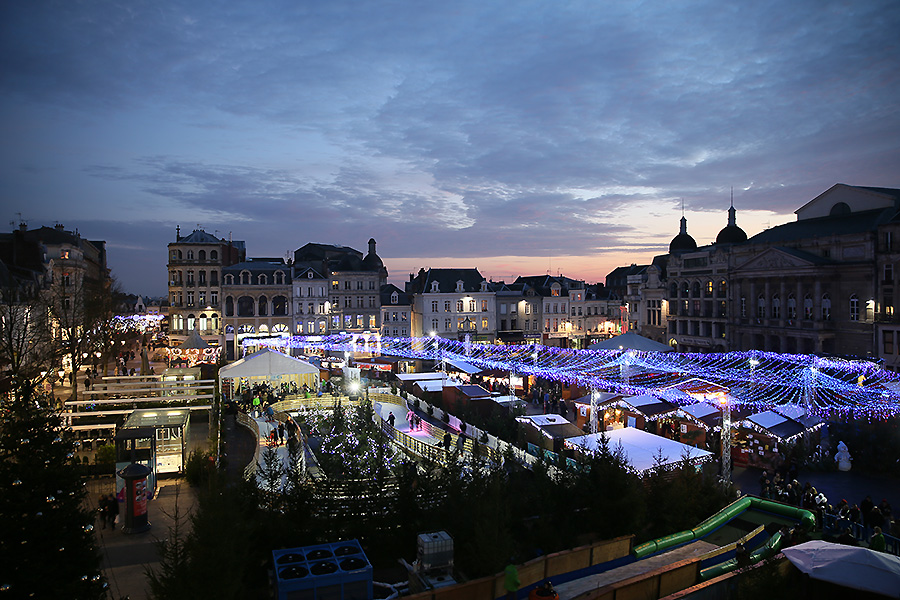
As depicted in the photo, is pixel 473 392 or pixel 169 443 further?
pixel 473 392

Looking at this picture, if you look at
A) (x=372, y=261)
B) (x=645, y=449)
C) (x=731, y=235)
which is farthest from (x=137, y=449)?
(x=731, y=235)

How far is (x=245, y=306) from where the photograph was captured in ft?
186

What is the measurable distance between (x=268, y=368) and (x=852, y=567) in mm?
27139

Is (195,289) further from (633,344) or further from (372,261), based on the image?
(633,344)

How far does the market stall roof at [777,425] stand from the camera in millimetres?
19422

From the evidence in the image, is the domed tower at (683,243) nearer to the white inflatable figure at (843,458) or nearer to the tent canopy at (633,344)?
the tent canopy at (633,344)

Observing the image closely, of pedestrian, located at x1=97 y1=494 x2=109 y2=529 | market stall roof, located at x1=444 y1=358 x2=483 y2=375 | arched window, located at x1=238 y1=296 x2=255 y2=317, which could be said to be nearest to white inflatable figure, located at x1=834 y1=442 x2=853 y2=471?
market stall roof, located at x1=444 y1=358 x2=483 y2=375

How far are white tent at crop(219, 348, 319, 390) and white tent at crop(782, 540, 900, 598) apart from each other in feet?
85.7

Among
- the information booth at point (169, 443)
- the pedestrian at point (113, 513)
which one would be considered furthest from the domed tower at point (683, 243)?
the pedestrian at point (113, 513)

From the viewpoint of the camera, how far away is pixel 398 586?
406 inches

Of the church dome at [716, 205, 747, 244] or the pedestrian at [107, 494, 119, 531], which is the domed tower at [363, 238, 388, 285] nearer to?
the church dome at [716, 205, 747, 244]

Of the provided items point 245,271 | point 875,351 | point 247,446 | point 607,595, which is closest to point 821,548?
point 607,595

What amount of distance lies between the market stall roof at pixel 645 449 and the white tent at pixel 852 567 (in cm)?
608

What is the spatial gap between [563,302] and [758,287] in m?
21.5
